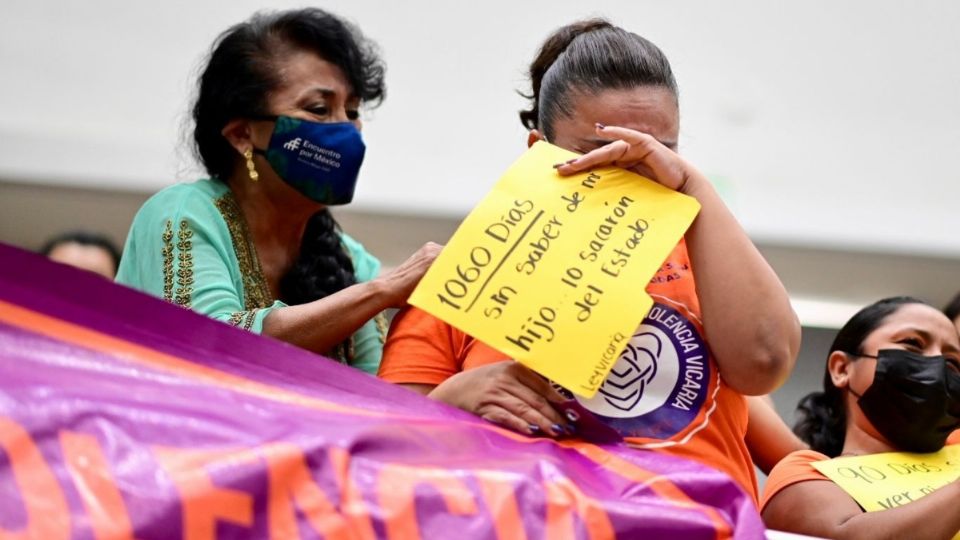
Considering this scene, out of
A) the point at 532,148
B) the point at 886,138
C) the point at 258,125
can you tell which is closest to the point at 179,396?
the point at 532,148

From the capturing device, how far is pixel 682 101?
3.38 meters

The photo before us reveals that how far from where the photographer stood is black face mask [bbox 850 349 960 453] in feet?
6.17

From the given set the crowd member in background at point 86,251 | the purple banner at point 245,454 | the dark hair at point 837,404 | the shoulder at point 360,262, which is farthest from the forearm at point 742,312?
the crowd member in background at point 86,251

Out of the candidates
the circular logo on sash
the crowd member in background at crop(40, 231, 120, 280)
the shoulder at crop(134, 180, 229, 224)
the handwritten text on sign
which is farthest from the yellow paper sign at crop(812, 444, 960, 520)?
the crowd member in background at crop(40, 231, 120, 280)

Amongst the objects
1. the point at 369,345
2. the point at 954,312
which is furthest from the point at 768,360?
the point at 954,312

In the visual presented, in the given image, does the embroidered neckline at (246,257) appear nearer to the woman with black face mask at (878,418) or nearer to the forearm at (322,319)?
the forearm at (322,319)

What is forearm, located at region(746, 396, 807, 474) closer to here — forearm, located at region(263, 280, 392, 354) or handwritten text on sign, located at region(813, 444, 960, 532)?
handwritten text on sign, located at region(813, 444, 960, 532)

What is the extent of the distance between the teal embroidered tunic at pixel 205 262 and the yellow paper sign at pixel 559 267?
1.85 ft

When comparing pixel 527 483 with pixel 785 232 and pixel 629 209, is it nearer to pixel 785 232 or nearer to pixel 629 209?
pixel 629 209

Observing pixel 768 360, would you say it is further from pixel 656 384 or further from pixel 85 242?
pixel 85 242

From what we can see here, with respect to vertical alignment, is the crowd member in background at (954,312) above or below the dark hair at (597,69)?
below

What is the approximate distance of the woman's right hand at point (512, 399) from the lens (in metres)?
1.23

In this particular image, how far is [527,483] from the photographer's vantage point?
1075mm

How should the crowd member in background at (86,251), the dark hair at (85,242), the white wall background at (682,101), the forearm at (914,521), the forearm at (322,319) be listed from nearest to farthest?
the forearm at (914,521) → the forearm at (322,319) → the crowd member in background at (86,251) → the dark hair at (85,242) → the white wall background at (682,101)
